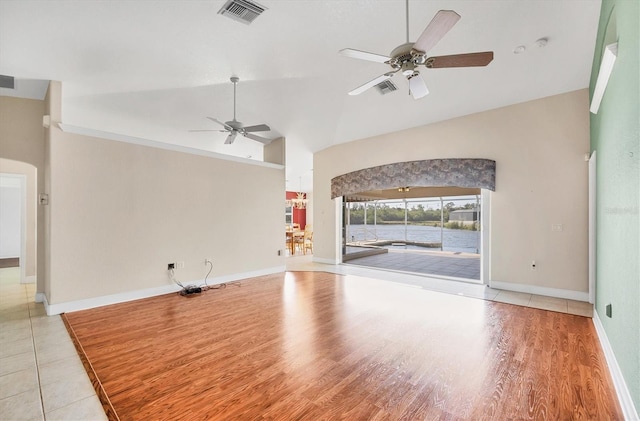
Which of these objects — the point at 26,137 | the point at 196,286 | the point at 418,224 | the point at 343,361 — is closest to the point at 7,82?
the point at 26,137

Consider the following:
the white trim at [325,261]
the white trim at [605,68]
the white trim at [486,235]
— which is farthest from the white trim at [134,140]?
the white trim at [605,68]

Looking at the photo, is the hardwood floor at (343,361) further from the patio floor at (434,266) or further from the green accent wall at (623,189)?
the patio floor at (434,266)

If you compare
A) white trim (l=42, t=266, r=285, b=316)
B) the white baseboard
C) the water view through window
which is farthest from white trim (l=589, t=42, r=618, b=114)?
the water view through window

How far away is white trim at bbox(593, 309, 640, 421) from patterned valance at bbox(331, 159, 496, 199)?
2.78 m

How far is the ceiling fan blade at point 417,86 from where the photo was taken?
2.88 meters

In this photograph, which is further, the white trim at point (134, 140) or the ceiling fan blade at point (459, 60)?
the white trim at point (134, 140)

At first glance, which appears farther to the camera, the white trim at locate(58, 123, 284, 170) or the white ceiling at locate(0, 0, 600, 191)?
the white trim at locate(58, 123, 284, 170)

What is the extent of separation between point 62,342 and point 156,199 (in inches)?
89.5

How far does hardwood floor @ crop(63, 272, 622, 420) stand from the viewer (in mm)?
1812

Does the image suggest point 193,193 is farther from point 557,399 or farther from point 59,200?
point 557,399

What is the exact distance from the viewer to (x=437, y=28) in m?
2.09

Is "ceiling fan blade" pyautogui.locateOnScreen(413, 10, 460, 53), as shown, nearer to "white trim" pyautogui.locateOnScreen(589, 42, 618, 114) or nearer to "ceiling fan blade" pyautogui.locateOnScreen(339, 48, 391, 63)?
"ceiling fan blade" pyautogui.locateOnScreen(339, 48, 391, 63)

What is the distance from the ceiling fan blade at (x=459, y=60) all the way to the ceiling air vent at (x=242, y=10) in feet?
5.77

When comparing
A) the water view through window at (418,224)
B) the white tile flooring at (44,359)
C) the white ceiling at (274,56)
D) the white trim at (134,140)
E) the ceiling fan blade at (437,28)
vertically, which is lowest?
the white tile flooring at (44,359)
